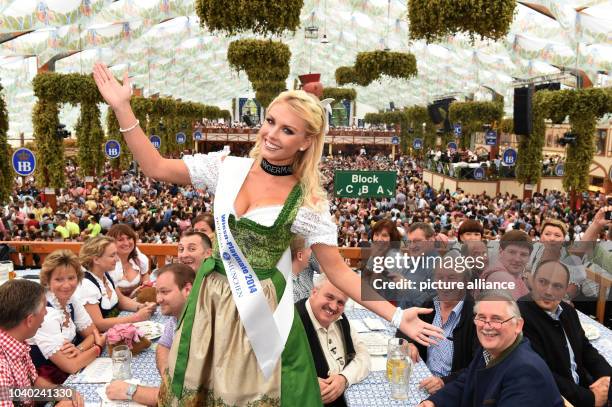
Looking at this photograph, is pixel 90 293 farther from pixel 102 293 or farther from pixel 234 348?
pixel 234 348

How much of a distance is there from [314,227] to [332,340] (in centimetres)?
113

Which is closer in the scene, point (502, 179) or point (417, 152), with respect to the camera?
point (502, 179)

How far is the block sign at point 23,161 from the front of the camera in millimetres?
8344

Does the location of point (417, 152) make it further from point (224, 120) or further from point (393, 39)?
point (224, 120)

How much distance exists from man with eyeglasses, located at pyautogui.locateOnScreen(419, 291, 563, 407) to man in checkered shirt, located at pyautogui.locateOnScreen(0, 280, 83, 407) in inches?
58.4

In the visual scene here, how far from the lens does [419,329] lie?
1427mm

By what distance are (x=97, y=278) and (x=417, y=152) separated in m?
26.3

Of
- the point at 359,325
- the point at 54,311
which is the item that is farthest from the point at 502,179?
the point at 54,311

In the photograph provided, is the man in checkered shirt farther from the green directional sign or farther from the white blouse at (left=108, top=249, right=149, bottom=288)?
the green directional sign

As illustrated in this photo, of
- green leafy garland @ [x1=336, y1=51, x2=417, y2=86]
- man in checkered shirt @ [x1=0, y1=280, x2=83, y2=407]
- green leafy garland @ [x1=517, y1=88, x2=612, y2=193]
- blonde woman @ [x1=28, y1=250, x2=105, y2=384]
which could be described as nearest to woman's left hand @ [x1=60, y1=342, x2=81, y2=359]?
blonde woman @ [x1=28, y1=250, x2=105, y2=384]

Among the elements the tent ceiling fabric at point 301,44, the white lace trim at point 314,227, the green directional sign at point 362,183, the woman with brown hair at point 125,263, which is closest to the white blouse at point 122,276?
the woman with brown hair at point 125,263

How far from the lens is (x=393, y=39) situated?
1797 cm

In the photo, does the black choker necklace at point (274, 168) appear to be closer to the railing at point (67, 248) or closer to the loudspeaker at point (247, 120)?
the railing at point (67, 248)

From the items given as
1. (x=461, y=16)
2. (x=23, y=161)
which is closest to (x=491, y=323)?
(x=461, y=16)
